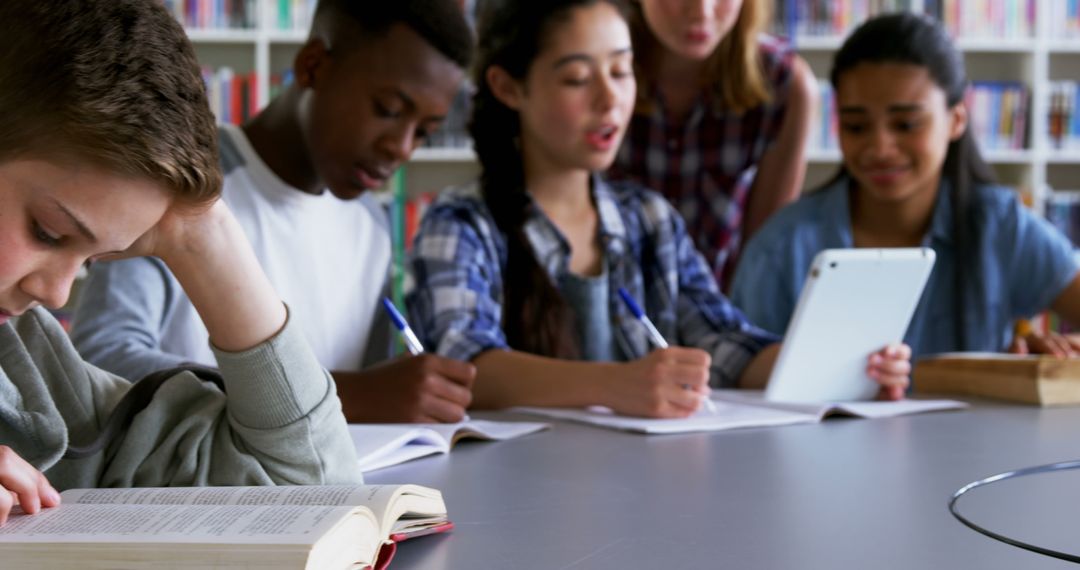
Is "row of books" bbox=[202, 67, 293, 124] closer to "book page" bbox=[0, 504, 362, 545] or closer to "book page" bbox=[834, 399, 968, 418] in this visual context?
"book page" bbox=[834, 399, 968, 418]

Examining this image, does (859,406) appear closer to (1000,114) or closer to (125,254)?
(125,254)

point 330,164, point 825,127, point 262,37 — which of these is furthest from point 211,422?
point 825,127

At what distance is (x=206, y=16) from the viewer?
3508mm

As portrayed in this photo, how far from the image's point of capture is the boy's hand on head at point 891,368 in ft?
4.56

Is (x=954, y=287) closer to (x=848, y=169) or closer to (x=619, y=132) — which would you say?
(x=848, y=169)

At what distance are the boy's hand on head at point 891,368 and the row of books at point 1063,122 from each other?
8.55 ft

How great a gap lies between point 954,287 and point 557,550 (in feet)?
4.48

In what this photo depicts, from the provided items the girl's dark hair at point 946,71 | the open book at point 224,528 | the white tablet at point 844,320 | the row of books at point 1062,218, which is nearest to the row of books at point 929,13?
the row of books at point 1062,218

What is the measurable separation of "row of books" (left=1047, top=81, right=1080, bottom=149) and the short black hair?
274 centimetres

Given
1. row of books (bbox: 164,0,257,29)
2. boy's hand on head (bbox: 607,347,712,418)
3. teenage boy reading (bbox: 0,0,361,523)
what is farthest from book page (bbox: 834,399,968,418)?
row of books (bbox: 164,0,257,29)

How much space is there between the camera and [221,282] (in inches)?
30.6

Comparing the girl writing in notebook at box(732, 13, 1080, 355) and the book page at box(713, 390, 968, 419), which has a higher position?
the girl writing in notebook at box(732, 13, 1080, 355)

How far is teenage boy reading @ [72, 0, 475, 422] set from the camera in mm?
1367

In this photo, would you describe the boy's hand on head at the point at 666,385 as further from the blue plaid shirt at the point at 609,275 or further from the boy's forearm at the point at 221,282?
the boy's forearm at the point at 221,282
